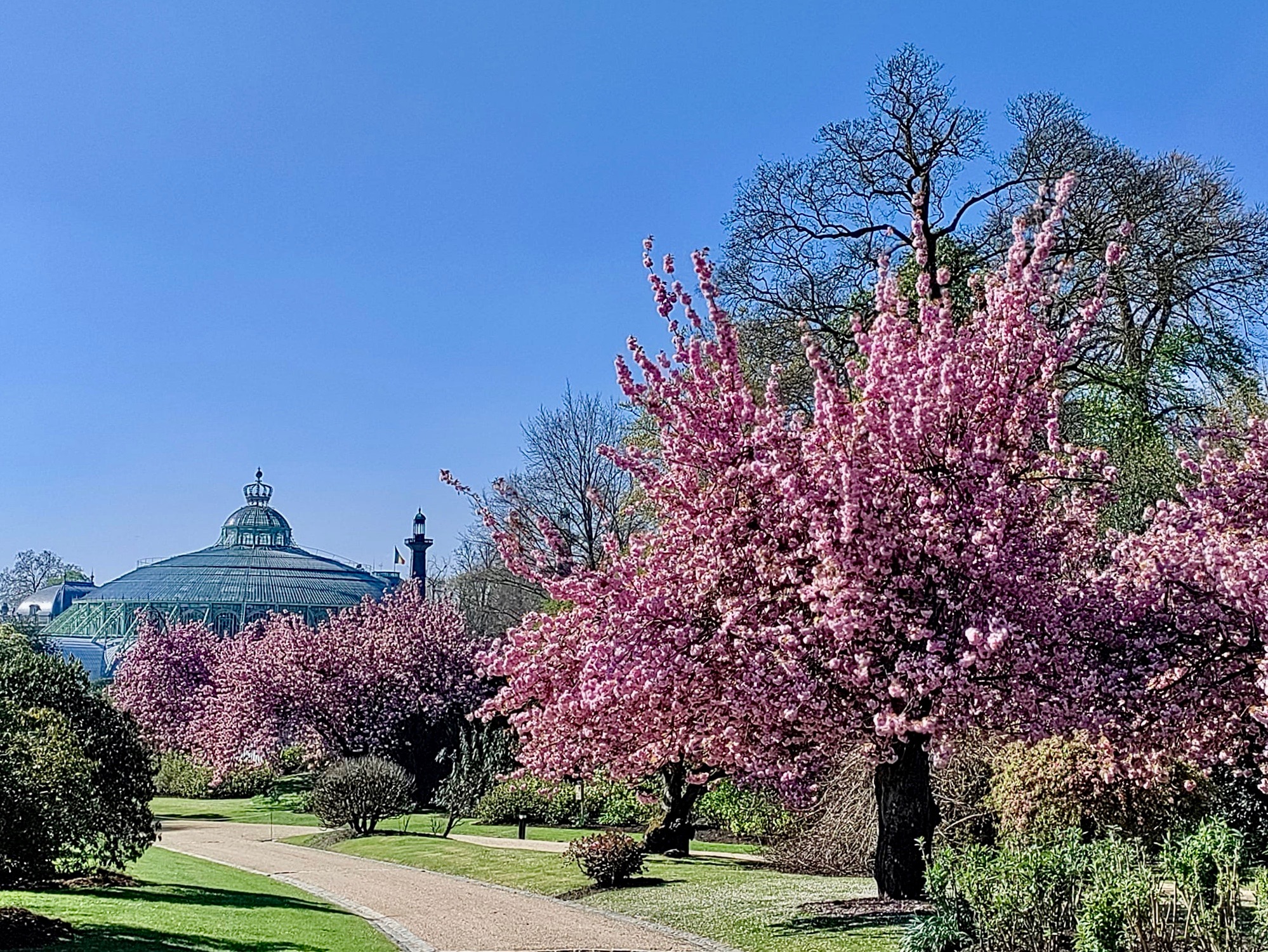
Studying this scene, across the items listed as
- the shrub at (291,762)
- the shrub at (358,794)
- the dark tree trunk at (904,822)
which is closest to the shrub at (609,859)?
the dark tree trunk at (904,822)

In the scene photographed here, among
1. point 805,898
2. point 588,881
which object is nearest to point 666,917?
point 805,898

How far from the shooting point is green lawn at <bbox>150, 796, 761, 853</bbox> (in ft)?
83.5

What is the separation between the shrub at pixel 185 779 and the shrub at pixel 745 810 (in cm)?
2248

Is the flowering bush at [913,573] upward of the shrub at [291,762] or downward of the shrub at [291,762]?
upward

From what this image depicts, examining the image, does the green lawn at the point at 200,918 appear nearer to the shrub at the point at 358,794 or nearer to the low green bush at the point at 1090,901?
the low green bush at the point at 1090,901

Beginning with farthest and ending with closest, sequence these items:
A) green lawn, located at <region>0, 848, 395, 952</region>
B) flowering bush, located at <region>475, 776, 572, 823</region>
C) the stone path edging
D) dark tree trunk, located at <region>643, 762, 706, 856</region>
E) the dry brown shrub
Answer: flowering bush, located at <region>475, 776, 572, 823</region>, dark tree trunk, located at <region>643, 762, 706, 856</region>, the dry brown shrub, the stone path edging, green lawn, located at <region>0, 848, 395, 952</region>

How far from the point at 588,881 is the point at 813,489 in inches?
352

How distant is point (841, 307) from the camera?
80.0ft

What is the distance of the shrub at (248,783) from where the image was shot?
4022 centimetres

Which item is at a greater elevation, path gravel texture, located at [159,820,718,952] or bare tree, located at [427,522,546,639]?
bare tree, located at [427,522,546,639]

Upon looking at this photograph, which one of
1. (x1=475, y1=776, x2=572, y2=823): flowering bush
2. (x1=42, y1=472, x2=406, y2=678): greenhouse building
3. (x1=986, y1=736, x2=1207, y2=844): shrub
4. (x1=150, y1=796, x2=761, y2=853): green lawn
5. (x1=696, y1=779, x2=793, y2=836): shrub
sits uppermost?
(x1=42, y1=472, x2=406, y2=678): greenhouse building

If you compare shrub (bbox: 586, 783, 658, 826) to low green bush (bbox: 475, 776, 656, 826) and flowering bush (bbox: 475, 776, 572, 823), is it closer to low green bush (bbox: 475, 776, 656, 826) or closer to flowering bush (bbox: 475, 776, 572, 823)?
low green bush (bbox: 475, 776, 656, 826)

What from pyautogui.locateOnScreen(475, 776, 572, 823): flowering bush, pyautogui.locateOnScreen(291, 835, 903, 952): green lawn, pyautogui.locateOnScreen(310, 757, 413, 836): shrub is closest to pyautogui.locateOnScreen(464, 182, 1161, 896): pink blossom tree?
pyautogui.locateOnScreen(291, 835, 903, 952): green lawn

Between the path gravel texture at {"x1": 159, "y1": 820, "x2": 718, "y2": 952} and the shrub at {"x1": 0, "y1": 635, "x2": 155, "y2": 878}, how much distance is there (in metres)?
3.09
